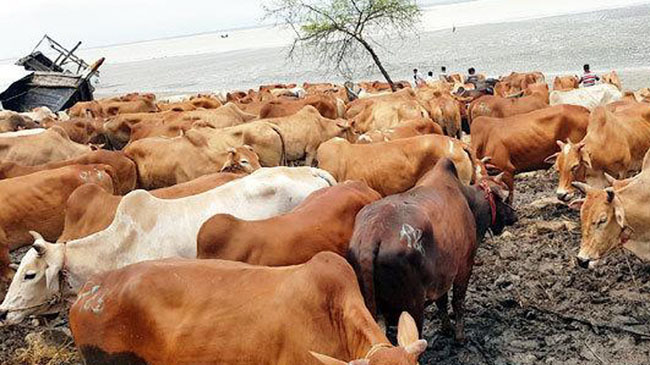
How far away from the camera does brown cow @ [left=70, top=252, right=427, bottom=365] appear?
3629 mm

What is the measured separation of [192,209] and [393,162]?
133 inches

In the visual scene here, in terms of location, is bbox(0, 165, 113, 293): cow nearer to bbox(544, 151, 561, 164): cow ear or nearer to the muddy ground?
the muddy ground

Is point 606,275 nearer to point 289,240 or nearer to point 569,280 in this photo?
point 569,280

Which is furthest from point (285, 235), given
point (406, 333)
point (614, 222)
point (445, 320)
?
point (614, 222)

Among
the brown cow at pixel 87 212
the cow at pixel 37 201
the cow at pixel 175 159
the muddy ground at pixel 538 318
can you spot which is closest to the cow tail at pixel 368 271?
the muddy ground at pixel 538 318

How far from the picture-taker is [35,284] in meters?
5.32

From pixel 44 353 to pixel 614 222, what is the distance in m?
5.36

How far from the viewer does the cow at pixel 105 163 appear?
932 centimetres

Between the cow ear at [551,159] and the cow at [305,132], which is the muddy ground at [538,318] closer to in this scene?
the cow ear at [551,159]

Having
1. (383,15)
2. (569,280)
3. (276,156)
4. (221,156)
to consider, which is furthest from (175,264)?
(383,15)

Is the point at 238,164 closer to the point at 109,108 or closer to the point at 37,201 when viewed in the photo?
the point at 37,201

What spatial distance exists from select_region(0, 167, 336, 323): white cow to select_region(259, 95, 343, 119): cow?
24.8 feet

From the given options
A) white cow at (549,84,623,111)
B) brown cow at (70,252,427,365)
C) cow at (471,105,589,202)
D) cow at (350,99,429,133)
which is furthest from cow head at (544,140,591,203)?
white cow at (549,84,623,111)

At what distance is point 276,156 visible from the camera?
11617 mm
